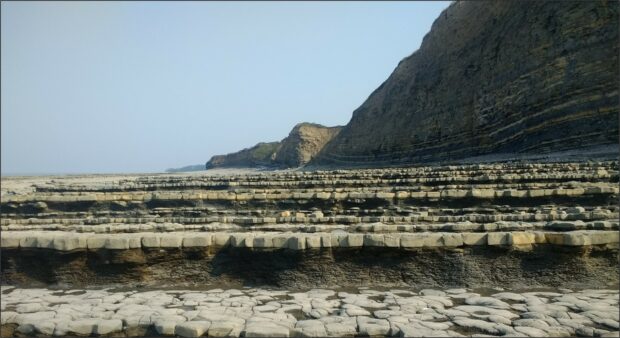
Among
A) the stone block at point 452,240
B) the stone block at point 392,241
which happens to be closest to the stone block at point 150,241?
the stone block at point 392,241

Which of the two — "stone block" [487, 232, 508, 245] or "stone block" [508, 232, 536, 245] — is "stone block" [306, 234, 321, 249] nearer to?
"stone block" [487, 232, 508, 245]

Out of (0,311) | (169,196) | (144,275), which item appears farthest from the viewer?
(169,196)

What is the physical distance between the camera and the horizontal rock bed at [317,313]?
4.16 metres

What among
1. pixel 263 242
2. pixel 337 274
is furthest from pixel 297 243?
pixel 337 274

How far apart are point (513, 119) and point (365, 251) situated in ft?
50.9

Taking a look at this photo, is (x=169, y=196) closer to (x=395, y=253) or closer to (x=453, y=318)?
(x=395, y=253)

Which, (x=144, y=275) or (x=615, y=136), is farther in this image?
(x=615, y=136)

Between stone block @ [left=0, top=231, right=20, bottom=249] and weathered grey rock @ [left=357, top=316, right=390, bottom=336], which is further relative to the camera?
stone block @ [left=0, top=231, right=20, bottom=249]

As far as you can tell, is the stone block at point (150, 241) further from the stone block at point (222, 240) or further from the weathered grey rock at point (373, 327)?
the weathered grey rock at point (373, 327)

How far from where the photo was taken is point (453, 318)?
14.5 ft

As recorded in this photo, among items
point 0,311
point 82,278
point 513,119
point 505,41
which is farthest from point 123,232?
point 505,41

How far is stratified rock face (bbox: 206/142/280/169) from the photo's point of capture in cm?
5562

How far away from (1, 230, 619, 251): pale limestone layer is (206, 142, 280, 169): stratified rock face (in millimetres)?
45685

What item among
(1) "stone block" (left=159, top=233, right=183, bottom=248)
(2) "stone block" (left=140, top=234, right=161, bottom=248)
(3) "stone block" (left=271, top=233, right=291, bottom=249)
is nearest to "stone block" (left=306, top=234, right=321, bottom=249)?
(3) "stone block" (left=271, top=233, right=291, bottom=249)
